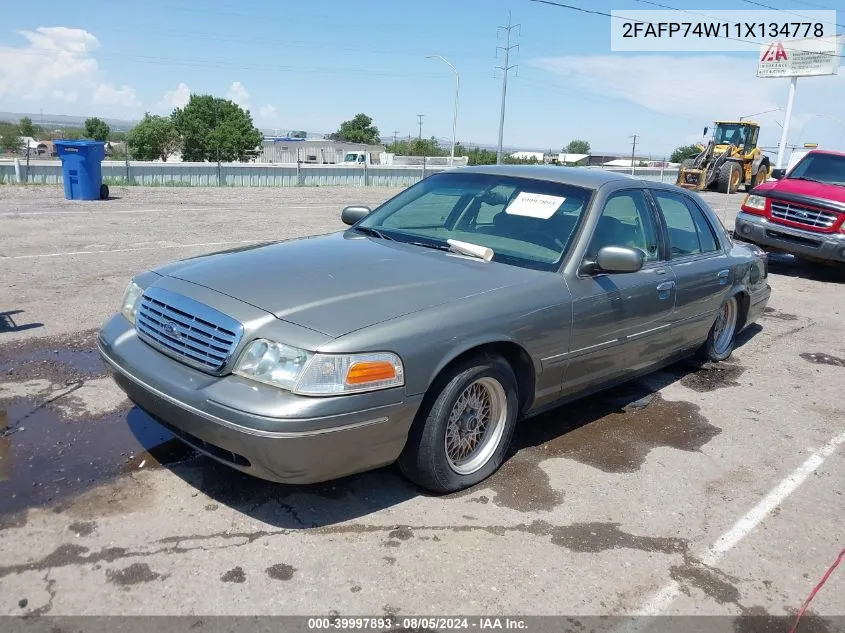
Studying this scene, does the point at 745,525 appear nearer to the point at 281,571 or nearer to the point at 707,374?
the point at 281,571

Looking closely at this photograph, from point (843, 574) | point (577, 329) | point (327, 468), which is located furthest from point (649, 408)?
point (327, 468)

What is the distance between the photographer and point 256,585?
8.96 ft

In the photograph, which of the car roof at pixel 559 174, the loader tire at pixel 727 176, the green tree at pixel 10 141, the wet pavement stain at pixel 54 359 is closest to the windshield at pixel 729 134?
the loader tire at pixel 727 176

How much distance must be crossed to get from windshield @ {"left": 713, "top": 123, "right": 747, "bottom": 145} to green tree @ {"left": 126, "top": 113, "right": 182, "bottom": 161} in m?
73.7

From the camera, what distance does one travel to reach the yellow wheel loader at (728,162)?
2633cm

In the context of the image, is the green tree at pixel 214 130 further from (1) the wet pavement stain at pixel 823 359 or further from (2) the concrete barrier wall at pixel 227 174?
(1) the wet pavement stain at pixel 823 359

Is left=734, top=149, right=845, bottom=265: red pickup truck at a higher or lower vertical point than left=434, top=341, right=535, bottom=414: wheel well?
higher

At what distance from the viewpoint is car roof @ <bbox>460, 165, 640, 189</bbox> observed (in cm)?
443

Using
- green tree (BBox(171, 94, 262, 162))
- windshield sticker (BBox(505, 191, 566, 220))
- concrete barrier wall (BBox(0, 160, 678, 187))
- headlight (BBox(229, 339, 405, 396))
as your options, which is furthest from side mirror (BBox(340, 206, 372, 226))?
green tree (BBox(171, 94, 262, 162))

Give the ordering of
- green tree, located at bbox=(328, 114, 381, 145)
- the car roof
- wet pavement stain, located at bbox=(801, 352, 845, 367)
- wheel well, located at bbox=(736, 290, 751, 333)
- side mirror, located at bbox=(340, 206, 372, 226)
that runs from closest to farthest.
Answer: the car roof → side mirror, located at bbox=(340, 206, 372, 226) → wheel well, located at bbox=(736, 290, 751, 333) → wet pavement stain, located at bbox=(801, 352, 845, 367) → green tree, located at bbox=(328, 114, 381, 145)

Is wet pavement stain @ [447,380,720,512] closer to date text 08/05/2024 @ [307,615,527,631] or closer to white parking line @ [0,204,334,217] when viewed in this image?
date text 08/05/2024 @ [307,615,527,631]

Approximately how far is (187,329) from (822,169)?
10778mm

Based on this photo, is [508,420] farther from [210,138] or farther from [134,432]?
[210,138]

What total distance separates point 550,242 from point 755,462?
5.96ft
